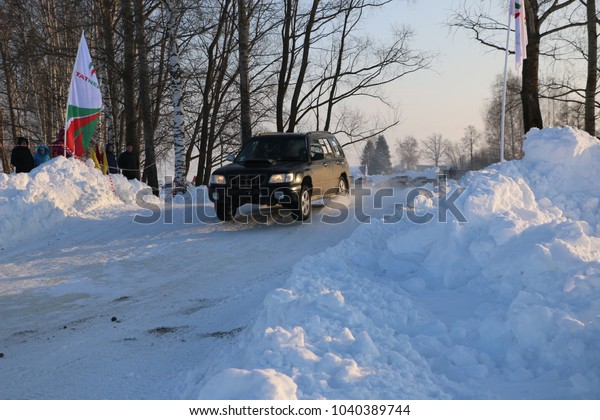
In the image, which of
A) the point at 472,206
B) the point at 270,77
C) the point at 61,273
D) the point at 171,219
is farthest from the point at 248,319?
the point at 270,77

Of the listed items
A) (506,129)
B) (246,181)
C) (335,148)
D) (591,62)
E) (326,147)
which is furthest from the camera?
(506,129)

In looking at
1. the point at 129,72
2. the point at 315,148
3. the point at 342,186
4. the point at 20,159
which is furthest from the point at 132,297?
the point at 129,72

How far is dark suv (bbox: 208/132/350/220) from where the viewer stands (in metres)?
10.3

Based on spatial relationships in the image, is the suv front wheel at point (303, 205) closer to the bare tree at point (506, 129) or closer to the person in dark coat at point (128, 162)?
the person in dark coat at point (128, 162)

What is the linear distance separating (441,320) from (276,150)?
699 centimetres

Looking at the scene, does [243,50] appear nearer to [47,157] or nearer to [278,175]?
[47,157]

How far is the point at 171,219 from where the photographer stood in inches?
472

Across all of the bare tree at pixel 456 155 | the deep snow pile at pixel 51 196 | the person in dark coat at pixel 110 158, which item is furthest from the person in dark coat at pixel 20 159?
the bare tree at pixel 456 155

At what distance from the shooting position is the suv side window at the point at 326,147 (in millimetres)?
12266

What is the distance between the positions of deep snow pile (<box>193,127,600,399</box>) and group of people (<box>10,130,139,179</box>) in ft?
32.1

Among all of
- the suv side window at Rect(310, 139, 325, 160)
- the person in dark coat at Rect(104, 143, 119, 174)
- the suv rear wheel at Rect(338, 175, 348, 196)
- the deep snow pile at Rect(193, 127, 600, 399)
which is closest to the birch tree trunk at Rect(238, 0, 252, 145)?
the person in dark coat at Rect(104, 143, 119, 174)

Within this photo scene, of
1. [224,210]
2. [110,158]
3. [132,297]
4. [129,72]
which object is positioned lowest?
[132,297]

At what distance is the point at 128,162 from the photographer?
16344mm
